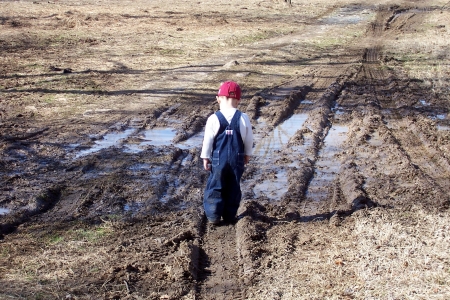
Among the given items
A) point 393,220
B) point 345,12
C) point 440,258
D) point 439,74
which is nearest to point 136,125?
point 393,220

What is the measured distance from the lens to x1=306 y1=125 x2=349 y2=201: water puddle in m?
7.73

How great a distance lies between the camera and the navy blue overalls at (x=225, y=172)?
243 inches

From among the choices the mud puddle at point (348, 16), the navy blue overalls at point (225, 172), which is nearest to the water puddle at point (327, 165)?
the navy blue overalls at point (225, 172)

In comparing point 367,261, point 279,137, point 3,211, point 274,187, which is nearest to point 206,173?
point 274,187

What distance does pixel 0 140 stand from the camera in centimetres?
948

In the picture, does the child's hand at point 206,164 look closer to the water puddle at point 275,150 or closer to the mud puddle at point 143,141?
the water puddle at point 275,150

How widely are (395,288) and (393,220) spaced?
155 centimetres

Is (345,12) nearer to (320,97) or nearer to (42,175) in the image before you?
(320,97)

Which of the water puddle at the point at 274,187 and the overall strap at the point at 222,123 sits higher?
the overall strap at the point at 222,123

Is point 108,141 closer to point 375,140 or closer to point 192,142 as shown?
point 192,142

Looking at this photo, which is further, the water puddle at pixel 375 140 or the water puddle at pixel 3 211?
the water puddle at pixel 375 140

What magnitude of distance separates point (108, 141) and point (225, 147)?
153 inches

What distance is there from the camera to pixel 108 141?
31.6 ft

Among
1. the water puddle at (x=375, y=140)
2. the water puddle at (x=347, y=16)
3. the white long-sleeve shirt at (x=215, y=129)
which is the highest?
the water puddle at (x=347, y=16)
